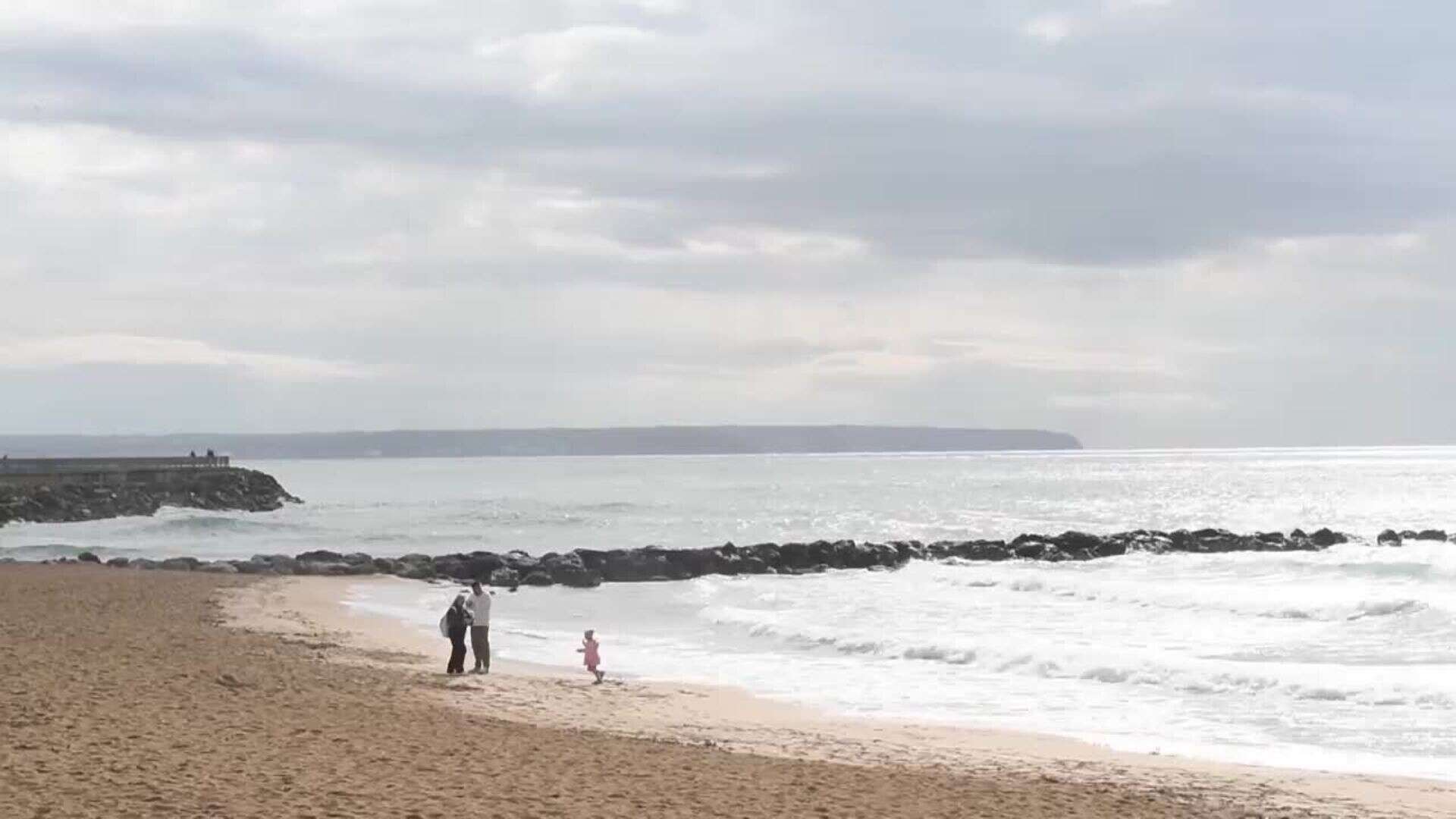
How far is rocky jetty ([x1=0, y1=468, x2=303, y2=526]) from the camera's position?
212 feet

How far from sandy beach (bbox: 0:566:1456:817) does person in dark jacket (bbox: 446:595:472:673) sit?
29 centimetres

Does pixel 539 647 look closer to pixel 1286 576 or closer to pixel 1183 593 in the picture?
pixel 1183 593

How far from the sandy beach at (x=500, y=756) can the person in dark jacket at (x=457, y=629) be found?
29cm

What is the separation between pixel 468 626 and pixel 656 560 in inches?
915

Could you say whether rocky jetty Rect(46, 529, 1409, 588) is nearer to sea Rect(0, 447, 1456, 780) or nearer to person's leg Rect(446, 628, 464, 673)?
sea Rect(0, 447, 1456, 780)

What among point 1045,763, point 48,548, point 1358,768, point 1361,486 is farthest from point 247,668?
point 1361,486

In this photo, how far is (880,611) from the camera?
31156 mm

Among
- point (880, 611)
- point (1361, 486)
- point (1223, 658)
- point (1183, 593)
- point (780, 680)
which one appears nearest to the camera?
point (780, 680)

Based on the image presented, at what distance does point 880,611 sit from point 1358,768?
1717 cm

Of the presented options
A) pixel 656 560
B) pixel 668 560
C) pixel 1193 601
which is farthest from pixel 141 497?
pixel 1193 601

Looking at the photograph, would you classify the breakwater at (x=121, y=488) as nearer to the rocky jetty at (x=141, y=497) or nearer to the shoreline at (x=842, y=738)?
the rocky jetty at (x=141, y=497)

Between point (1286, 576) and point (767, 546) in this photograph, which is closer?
point (1286, 576)

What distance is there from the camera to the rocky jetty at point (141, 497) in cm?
6462

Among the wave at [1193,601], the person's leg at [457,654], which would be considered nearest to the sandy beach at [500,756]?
the person's leg at [457,654]
